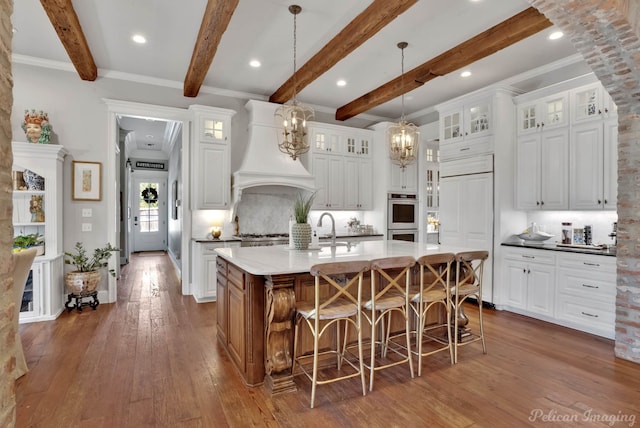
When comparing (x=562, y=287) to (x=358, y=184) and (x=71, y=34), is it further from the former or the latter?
→ (x=71, y=34)

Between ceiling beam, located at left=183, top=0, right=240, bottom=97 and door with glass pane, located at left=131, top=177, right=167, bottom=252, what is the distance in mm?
7189

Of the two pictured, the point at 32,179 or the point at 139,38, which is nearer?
the point at 139,38

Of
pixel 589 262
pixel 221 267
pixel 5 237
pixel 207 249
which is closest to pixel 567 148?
pixel 589 262

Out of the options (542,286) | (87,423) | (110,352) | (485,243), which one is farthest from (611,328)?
(110,352)

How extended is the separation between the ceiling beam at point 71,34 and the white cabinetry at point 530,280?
539 cm

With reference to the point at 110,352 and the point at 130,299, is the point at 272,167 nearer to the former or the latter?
the point at 130,299

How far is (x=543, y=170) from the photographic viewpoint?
430 centimetres

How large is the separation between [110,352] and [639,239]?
186 inches

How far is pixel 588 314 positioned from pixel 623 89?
2.26 m

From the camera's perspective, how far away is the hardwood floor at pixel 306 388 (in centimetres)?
213

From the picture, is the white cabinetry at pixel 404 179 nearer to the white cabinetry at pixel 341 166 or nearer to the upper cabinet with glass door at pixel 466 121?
the white cabinetry at pixel 341 166

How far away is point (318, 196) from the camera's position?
19.7 ft

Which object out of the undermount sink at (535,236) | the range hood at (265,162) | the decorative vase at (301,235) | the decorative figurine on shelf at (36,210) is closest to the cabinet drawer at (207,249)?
the range hood at (265,162)

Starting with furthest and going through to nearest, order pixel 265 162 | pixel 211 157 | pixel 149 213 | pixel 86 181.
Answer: pixel 149 213 < pixel 265 162 < pixel 211 157 < pixel 86 181
